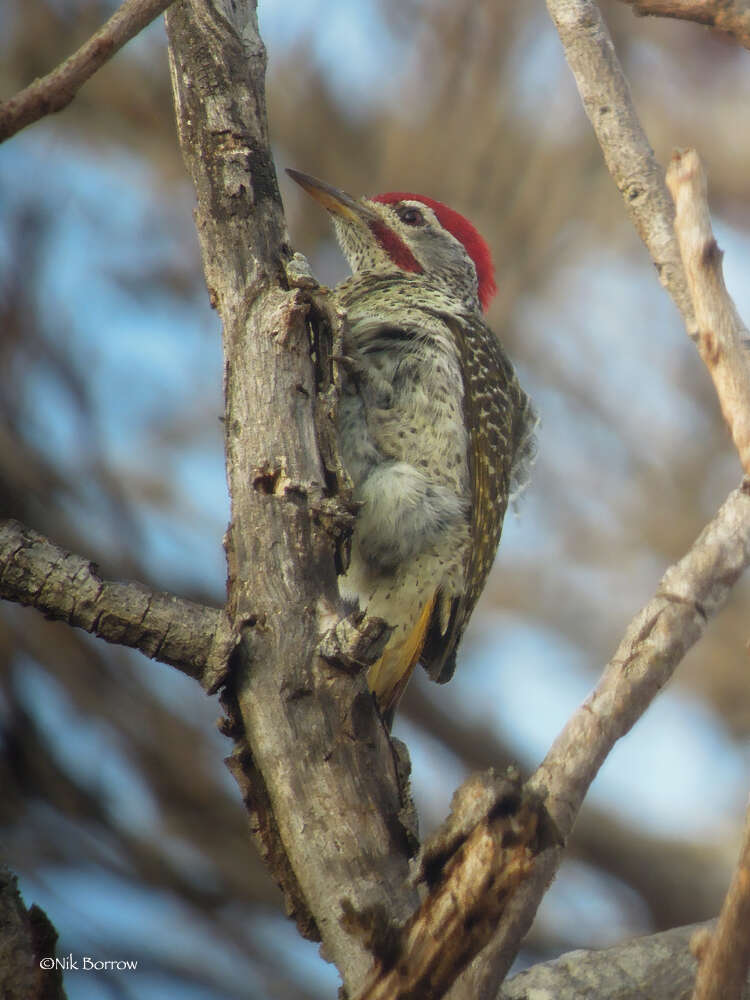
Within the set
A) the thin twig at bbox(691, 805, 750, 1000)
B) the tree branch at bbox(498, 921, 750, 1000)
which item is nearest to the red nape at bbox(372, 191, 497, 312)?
the tree branch at bbox(498, 921, 750, 1000)

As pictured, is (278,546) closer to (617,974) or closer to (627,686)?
(627,686)

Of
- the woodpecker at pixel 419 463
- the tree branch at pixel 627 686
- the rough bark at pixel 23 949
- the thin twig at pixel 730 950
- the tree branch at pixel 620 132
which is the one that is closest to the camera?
the thin twig at pixel 730 950

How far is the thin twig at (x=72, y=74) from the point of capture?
197 centimetres

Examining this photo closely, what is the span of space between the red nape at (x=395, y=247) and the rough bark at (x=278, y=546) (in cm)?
178

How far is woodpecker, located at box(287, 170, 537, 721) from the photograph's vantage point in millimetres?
3865

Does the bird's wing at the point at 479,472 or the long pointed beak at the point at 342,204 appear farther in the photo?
the long pointed beak at the point at 342,204

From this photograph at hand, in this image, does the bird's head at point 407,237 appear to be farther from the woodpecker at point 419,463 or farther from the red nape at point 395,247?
the woodpecker at point 419,463

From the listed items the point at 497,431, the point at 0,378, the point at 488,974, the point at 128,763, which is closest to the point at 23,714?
the point at 128,763

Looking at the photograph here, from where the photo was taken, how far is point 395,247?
4832 millimetres

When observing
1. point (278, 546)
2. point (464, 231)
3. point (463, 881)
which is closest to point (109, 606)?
point (278, 546)

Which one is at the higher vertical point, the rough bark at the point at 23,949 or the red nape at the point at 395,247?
the red nape at the point at 395,247

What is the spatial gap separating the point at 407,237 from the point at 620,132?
1998 millimetres

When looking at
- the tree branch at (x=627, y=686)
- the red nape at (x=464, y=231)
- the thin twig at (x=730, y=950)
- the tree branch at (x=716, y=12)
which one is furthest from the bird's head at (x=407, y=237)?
the thin twig at (x=730, y=950)

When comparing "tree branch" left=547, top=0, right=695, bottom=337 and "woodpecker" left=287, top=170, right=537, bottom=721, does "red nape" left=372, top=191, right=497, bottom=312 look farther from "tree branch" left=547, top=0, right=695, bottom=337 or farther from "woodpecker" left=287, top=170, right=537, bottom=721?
"tree branch" left=547, top=0, right=695, bottom=337
